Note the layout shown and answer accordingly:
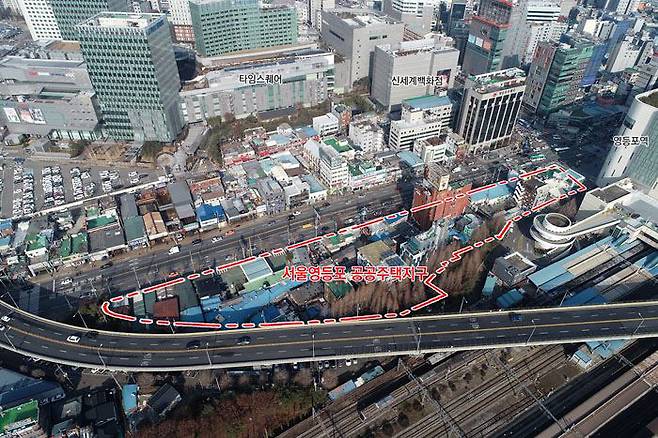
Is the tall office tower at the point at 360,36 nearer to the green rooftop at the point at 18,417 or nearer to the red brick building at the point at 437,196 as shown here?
the red brick building at the point at 437,196

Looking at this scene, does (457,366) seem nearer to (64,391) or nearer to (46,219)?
(64,391)

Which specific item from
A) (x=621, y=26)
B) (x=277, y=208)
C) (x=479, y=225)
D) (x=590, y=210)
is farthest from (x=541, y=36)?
(x=277, y=208)

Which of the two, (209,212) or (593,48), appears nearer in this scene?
(209,212)

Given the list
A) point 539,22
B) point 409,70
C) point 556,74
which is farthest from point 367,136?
point 539,22

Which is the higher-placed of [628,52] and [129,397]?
[628,52]

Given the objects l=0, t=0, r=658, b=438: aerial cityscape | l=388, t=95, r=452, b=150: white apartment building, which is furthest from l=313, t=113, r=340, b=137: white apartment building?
l=388, t=95, r=452, b=150: white apartment building

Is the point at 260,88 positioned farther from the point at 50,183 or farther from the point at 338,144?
the point at 50,183
